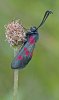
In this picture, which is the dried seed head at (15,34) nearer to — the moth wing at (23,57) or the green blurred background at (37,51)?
the moth wing at (23,57)

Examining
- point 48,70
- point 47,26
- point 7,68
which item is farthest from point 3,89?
point 47,26

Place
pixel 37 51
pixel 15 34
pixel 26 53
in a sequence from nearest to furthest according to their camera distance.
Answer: pixel 15 34 < pixel 26 53 < pixel 37 51

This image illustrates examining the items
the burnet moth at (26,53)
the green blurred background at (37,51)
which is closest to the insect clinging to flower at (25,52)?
the burnet moth at (26,53)

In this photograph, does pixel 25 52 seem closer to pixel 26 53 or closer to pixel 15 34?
pixel 26 53

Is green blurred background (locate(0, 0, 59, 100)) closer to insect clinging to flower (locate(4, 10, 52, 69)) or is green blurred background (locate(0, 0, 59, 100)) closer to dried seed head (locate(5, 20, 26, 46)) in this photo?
insect clinging to flower (locate(4, 10, 52, 69))

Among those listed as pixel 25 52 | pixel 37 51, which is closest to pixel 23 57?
pixel 25 52

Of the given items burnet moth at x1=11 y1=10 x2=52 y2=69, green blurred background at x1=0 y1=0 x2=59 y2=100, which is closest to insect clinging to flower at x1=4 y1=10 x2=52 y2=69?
burnet moth at x1=11 y1=10 x2=52 y2=69

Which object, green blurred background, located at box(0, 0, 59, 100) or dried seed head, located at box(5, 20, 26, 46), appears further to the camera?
green blurred background, located at box(0, 0, 59, 100)
